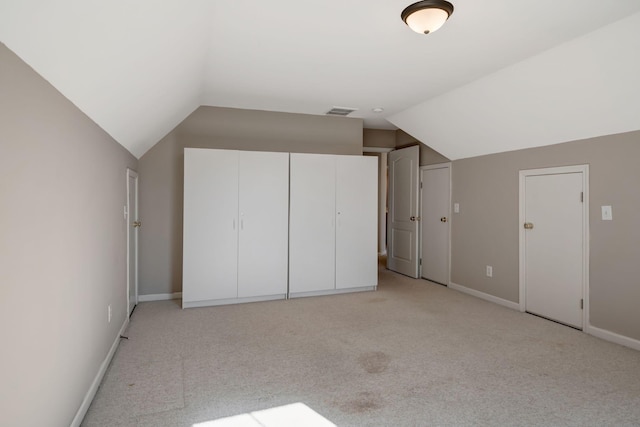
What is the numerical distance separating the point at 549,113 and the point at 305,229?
2908 millimetres

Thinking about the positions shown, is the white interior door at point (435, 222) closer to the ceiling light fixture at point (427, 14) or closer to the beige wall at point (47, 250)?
the ceiling light fixture at point (427, 14)

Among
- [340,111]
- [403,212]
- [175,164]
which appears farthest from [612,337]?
[175,164]

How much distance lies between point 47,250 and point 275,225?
303 centimetres

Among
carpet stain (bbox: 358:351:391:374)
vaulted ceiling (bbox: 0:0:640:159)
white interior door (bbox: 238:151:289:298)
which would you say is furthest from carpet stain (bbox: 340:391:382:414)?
white interior door (bbox: 238:151:289:298)

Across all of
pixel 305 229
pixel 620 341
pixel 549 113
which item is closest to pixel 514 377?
pixel 620 341

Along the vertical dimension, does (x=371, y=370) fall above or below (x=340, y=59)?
below

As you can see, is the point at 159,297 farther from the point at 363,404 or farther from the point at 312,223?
the point at 363,404

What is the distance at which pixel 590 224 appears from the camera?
3.49 m

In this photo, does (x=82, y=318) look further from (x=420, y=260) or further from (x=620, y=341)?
(x=420, y=260)

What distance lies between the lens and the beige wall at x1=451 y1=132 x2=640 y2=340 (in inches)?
124

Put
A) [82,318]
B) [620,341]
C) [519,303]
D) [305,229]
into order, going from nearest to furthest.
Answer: [82,318]
[620,341]
[519,303]
[305,229]

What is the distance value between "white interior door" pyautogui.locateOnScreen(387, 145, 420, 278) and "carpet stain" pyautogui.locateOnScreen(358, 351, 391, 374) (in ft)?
10.1

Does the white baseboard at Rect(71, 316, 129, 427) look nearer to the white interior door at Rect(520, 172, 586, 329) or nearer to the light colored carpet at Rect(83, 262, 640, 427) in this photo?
the light colored carpet at Rect(83, 262, 640, 427)

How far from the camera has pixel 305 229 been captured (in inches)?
188
